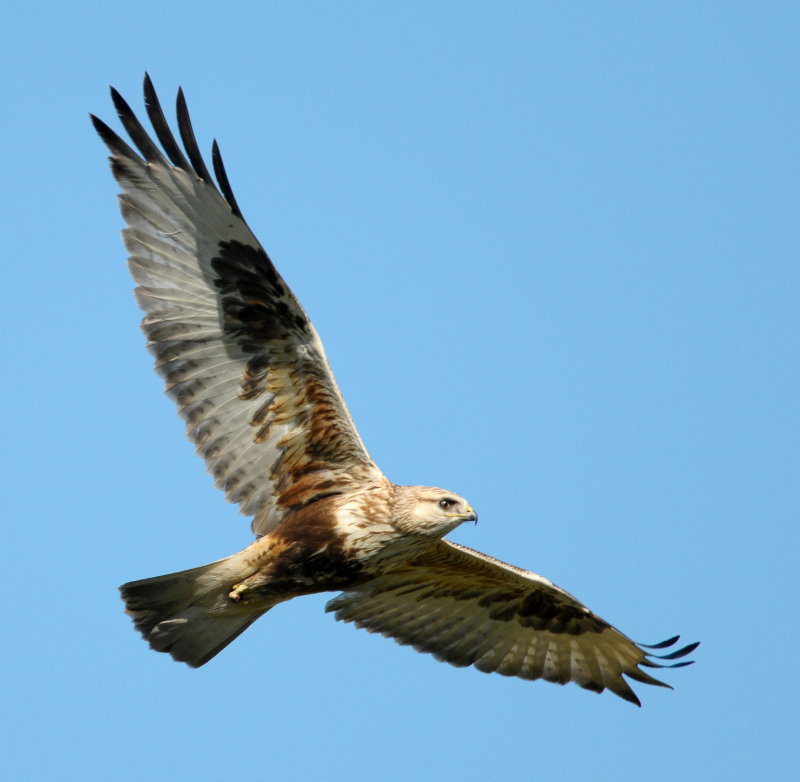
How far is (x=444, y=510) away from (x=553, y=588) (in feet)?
5.58

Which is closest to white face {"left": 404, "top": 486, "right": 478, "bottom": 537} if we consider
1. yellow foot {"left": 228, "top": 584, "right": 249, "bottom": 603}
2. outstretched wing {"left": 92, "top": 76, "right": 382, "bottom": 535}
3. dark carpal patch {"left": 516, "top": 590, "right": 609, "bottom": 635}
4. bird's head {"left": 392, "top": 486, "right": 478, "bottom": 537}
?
bird's head {"left": 392, "top": 486, "right": 478, "bottom": 537}

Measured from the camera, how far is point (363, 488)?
30.3 ft

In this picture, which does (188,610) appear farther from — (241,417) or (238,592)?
(241,417)

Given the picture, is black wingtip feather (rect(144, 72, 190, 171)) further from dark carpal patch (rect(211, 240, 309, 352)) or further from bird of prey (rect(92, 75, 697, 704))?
dark carpal patch (rect(211, 240, 309, 352))

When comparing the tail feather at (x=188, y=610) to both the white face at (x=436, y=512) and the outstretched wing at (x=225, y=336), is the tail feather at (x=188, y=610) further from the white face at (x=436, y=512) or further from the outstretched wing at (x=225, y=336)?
the white face at (x=436, y=512)

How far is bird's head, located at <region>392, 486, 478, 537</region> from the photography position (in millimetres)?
8914

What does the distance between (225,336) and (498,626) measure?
331cm

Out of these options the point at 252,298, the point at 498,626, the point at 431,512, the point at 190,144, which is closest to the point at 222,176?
the point at 190,144

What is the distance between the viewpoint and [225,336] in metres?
9.34

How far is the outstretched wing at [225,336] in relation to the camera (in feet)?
30.0

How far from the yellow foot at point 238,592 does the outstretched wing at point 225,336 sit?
18.1 inches

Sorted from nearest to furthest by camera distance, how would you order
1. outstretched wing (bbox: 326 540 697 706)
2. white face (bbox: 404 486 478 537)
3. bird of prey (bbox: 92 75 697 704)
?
white face (bbox: 404 486 478 537)
bird of prey (bbox: 92 75 697 704)
outstretched wing (bbox: 326 540 697 706)

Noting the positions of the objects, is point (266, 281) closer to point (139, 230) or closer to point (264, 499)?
point (139, 230)

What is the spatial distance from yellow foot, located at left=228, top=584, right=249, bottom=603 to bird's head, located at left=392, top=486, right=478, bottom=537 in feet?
3.78
